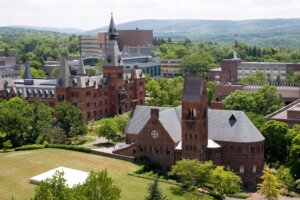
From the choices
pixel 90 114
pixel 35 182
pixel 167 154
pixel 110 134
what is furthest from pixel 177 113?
pixel 90 114

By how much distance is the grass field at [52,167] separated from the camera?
62594 millimetres

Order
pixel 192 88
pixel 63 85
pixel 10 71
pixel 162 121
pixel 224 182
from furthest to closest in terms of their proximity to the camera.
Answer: pixel 10 71, pixel 63 85, pixel 162 121, pixel 192 88, pixel 224 182

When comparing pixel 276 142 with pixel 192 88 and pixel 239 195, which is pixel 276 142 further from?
pixel 192 88

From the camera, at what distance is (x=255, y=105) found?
105 metres

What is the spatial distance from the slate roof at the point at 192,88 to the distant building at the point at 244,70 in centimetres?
10158

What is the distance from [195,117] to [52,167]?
2176 cm

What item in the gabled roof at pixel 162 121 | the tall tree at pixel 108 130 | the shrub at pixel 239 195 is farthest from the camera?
the tall tree at pixel 108 130

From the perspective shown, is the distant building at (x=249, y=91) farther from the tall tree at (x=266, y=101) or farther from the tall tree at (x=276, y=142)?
the tall tree at (x=276, y=142)

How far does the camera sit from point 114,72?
116562mm

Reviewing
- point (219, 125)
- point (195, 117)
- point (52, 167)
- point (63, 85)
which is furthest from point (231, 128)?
point (63, 85)

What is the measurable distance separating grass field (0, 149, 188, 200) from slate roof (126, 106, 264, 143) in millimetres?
8129

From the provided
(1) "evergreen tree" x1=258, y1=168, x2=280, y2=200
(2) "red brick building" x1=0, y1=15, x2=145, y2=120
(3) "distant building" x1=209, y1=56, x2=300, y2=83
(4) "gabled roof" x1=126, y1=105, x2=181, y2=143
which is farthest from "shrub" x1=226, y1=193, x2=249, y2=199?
(3) "distant building" x1=209, y1=56, x2=300, y2=83

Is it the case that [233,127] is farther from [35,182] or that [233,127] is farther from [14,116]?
[14,116]

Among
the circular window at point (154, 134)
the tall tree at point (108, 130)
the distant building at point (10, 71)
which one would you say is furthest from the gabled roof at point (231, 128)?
the distant building at point (10, 71)
